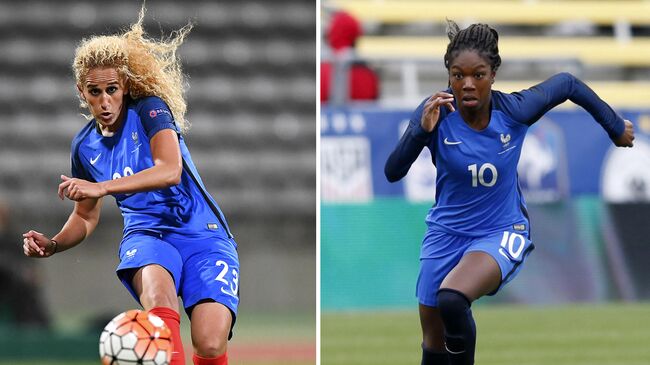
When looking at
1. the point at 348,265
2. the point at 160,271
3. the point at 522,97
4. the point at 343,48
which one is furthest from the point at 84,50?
the point at 343,48

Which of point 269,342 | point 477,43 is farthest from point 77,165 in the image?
point 269,342

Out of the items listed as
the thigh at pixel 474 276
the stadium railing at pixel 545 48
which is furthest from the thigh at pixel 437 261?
the stadium railing at pixel 545 48

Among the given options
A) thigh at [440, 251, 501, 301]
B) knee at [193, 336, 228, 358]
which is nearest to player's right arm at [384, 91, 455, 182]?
thigh at [440, 251, 501, 301]

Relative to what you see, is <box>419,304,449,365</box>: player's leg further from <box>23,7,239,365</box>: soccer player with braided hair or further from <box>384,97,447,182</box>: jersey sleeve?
<box>23,7,239,365</box>: soccer player with braided hair

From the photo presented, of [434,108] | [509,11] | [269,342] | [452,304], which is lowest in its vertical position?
[269,342]

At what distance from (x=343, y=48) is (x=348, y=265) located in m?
3.38

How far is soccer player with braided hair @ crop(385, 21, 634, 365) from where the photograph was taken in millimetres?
5801

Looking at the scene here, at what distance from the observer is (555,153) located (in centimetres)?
1345

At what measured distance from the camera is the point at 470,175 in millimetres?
6031

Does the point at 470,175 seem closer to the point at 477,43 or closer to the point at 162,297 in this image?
the point at 477,43

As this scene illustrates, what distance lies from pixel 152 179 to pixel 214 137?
1113 cm

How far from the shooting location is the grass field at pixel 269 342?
10805 millimetres

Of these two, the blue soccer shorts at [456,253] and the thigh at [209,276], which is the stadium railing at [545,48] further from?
the thigh at [209,276]

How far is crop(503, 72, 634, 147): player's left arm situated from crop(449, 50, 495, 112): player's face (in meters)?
0.28
